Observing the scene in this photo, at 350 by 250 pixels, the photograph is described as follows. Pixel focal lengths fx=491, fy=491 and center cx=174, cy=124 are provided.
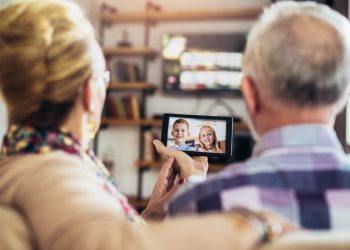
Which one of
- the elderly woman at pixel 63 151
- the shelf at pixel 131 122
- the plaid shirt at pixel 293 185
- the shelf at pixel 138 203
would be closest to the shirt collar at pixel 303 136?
the plaid shirt at pixel 293 185

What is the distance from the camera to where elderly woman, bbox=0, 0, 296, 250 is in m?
0.65

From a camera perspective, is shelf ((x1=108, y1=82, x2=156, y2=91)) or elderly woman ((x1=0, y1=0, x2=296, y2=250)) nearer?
elderly woman ((x1=0, y1=0, x2=296, y2=250))

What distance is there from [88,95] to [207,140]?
0.44 metres

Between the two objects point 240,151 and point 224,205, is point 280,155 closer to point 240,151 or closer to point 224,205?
point 224,205

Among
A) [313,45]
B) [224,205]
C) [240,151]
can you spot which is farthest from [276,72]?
[240,151]

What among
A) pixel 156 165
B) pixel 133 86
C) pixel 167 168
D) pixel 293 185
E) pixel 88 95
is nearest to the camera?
pixel 293 185


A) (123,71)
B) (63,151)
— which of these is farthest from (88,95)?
(123,71)

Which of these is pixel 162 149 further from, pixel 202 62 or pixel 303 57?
pixel 202 62

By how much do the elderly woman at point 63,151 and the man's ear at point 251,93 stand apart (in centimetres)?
28

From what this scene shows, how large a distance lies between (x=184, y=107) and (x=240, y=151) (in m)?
0.67

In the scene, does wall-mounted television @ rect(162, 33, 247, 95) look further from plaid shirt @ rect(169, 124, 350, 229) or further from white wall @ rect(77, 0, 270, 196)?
plaid shirt @ rect(169, 124, 350, 229)

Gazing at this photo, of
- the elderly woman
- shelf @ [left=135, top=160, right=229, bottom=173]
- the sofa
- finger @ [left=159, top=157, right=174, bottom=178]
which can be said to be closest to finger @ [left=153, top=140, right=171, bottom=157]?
finger @ [left=159, top=157, right=174, bottom=178]

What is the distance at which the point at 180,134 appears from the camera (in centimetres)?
127

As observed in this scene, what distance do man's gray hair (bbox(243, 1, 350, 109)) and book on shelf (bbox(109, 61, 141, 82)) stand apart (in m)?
3.39
